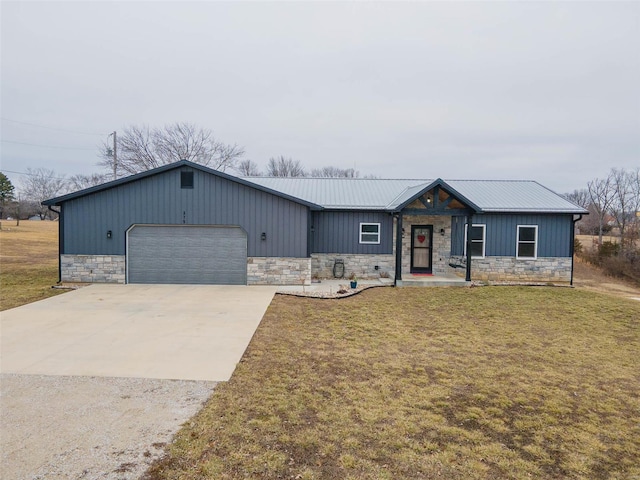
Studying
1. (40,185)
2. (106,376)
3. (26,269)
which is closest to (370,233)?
(106,376)

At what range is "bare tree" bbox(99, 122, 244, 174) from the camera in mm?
31906

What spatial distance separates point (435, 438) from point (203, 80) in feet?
89.4

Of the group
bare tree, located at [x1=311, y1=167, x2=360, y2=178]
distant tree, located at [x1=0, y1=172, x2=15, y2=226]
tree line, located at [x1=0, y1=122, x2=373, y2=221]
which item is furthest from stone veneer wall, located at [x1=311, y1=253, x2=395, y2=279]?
distant tree, located at [x1=0, y1=172, x2=15, y2=226]

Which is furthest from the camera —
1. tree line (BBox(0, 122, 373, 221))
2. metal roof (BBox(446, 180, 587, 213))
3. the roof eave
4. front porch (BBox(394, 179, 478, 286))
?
tree line (BBox(0, 122, 373, 221))

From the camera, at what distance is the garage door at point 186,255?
44.5ft

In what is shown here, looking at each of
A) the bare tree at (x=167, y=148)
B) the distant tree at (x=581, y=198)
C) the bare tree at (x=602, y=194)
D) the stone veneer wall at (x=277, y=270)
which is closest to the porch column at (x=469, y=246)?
the stone veneer wall at (x=277, y=270)

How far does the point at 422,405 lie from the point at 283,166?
46.0 metres

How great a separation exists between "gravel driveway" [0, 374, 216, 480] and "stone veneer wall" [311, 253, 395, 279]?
10.1 m

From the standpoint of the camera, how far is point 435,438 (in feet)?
12.9

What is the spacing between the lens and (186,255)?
1360 cm

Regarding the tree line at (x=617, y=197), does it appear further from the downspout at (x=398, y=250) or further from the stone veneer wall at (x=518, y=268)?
the downspout at (x=398, y=250)

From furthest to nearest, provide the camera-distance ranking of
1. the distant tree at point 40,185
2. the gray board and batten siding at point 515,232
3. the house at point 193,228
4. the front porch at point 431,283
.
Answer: the distant tree at point 40,185
the gray board and batten siding at point 515,232
the front porch at point 431,283
the house at point 193,228

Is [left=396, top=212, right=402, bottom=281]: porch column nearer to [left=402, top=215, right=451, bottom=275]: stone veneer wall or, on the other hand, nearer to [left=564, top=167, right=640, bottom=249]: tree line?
[left=402, top=215, right=451, bottom=275]: stone veneer wall

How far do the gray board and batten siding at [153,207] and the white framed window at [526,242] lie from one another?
32.7 ft
